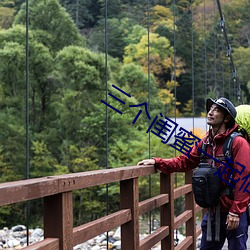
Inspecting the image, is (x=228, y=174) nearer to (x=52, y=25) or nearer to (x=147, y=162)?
(x=147, y=162)

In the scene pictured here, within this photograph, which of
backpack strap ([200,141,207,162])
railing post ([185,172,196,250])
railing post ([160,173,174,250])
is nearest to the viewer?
backpack strap ([200,141,207,162])

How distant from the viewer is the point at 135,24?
694 inches

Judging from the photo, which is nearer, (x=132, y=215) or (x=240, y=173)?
(x=240, y=173)

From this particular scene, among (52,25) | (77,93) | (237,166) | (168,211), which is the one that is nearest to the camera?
(237,166)

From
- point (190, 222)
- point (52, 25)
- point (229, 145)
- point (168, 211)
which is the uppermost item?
point (52, 25)

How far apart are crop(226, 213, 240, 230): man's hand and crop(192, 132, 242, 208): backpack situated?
2.7 inches

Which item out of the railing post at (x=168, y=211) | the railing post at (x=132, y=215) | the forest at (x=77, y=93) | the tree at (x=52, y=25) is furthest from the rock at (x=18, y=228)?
the railing post at (x=132, y=215)

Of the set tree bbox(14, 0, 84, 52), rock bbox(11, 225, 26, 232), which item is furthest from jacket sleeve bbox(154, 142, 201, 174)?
tree bbox(14, 0, 84, 52)

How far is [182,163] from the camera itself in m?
2.22

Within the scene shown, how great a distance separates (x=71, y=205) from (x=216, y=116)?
0.73 meters

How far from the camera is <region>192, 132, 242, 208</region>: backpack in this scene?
1.95 metres

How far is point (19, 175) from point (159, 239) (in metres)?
12.1

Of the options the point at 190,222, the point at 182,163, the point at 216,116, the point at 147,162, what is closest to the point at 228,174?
the point at 216,116

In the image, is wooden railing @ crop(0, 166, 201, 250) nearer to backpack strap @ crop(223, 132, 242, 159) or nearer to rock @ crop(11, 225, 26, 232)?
backpack strap @ crop(223, 132, 242, 159)
